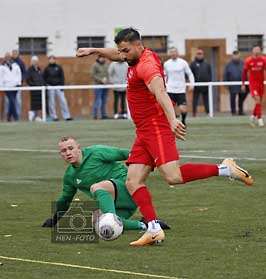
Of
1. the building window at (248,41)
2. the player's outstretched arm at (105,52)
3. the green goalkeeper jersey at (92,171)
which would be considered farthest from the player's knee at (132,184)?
the building window at (248,41)

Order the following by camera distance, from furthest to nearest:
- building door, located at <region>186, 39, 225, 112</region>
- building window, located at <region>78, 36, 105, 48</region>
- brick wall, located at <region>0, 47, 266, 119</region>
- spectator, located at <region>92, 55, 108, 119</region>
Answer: building door, located at <region>186, 39, 225, 112</region>, building window, located at <region>78, 36, 105, 48</region>, brick wall, located at <region>0, 47, 266, 119</region>, spectator, located at <region>92, 55, 108, 119</region>

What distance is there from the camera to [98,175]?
11.7 meters

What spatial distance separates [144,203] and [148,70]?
1.18m

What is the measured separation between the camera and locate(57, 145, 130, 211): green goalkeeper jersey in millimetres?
11641

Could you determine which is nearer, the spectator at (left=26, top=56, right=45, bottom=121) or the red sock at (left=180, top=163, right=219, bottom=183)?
the red sock at (left=180, top=163, right=219, bottom=183)

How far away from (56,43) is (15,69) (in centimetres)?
703

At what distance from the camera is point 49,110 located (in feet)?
116

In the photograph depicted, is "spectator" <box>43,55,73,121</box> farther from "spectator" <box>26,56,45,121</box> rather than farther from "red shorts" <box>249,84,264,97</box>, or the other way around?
"red shorts" <box>249,84,264,97</box>

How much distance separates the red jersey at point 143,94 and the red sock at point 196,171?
499 millimetres

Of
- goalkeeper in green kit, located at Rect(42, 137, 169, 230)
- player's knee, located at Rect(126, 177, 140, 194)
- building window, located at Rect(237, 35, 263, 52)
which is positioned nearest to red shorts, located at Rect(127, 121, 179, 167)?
player's knee, located at Rect(126, 177, 140, 194)

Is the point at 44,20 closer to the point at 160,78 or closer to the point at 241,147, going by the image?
the point at 241,147

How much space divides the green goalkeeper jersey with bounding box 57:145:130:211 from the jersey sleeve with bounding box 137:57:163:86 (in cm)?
109

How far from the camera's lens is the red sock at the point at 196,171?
1102 cm

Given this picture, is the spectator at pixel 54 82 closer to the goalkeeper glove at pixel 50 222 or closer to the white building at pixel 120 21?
the white building at pixel 120 21
